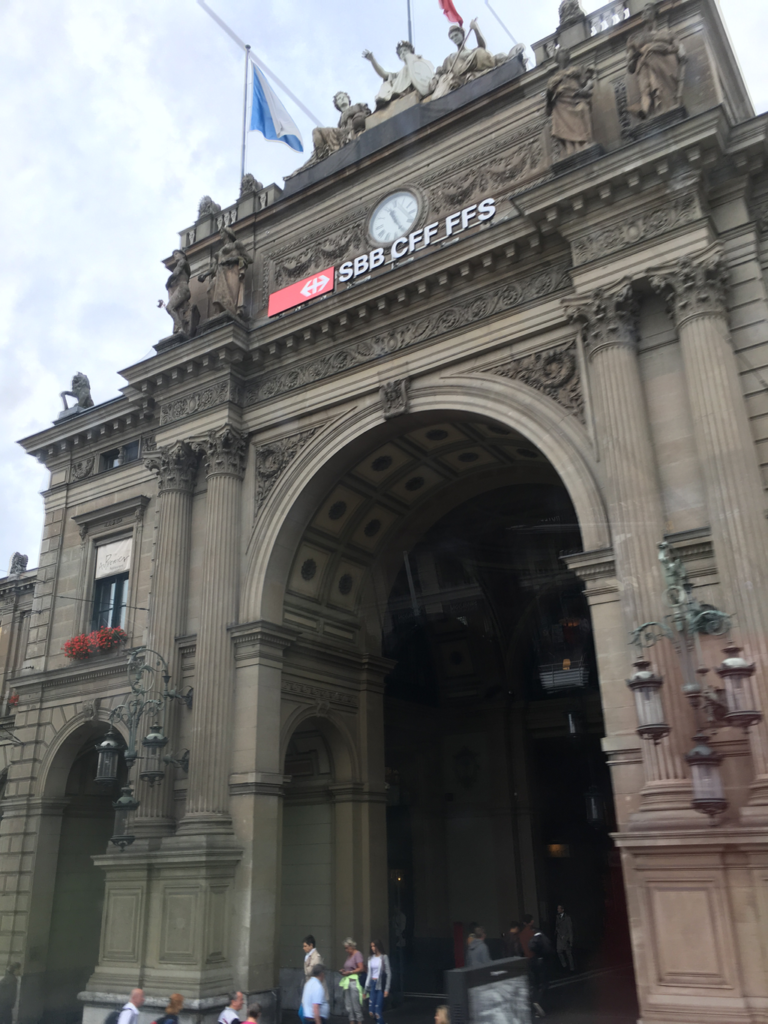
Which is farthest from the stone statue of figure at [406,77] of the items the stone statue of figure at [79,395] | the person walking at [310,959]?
the person walking at [310,959]

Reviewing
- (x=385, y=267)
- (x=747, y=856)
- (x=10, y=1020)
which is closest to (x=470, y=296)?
(x=385, y=267)

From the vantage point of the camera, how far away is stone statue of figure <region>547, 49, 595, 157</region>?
18.3 metres

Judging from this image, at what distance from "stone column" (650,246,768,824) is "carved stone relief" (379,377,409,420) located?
19.8 ft

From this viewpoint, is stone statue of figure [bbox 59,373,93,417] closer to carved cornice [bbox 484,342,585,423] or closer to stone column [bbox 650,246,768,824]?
carved cornice [bbox 484,342,585,423]

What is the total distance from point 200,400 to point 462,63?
1123 cm

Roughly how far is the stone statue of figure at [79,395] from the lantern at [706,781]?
2281 cm

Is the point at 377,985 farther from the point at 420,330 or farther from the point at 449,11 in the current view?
the point at 449,11

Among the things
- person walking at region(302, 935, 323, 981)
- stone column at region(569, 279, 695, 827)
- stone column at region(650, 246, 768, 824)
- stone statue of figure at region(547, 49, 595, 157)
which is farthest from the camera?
stone statue of figure at region(547, 49, 595, 157)

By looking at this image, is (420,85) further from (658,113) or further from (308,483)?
(308,483)

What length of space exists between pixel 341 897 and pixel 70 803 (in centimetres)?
835

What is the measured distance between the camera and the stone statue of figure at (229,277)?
23.1 meters

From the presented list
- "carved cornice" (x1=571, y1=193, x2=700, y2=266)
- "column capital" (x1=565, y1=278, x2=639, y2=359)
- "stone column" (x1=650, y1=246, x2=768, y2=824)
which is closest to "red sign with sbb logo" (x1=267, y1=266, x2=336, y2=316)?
"carved cornice" (x1=571, y1=193, x2=700, y2=266)

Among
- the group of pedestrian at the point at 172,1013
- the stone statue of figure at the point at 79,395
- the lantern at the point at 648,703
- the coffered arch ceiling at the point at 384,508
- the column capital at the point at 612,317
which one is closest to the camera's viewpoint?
the group of pedestrian at the point at 172,1013

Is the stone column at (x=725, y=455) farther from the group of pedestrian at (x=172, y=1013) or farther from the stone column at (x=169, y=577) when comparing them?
the stone column at (x=169, y=577)
